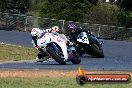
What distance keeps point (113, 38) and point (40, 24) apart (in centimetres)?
664

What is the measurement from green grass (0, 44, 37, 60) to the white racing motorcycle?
3.44 m

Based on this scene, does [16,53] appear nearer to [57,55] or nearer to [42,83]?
[57,55]

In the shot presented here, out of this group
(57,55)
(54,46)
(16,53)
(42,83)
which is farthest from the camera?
(16,53)

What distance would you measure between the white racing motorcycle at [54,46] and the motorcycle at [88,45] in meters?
3.99

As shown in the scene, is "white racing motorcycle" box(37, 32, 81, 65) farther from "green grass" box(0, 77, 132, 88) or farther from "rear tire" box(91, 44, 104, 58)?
"green grass" box(0, 77, 132, 88)

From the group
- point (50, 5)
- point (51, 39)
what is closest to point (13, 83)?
point (51, 39)

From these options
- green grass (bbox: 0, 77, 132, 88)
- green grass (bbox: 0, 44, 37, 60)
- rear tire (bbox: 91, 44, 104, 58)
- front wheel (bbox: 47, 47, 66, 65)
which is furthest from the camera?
rear tire (bbox: 91, 44, 104, 58)

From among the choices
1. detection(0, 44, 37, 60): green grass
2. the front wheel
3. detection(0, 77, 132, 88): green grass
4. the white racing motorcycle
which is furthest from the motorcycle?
detection(0, 77, 132, 88): green grass

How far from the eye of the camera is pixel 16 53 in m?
23.3

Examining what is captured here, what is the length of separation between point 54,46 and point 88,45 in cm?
432

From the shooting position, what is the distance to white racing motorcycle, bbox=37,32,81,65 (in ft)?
58.6

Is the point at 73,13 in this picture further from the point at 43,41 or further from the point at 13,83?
the point at 13,83

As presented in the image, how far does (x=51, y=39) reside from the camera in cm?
1788

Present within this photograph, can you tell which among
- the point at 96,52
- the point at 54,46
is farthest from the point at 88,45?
the point at 54,46
